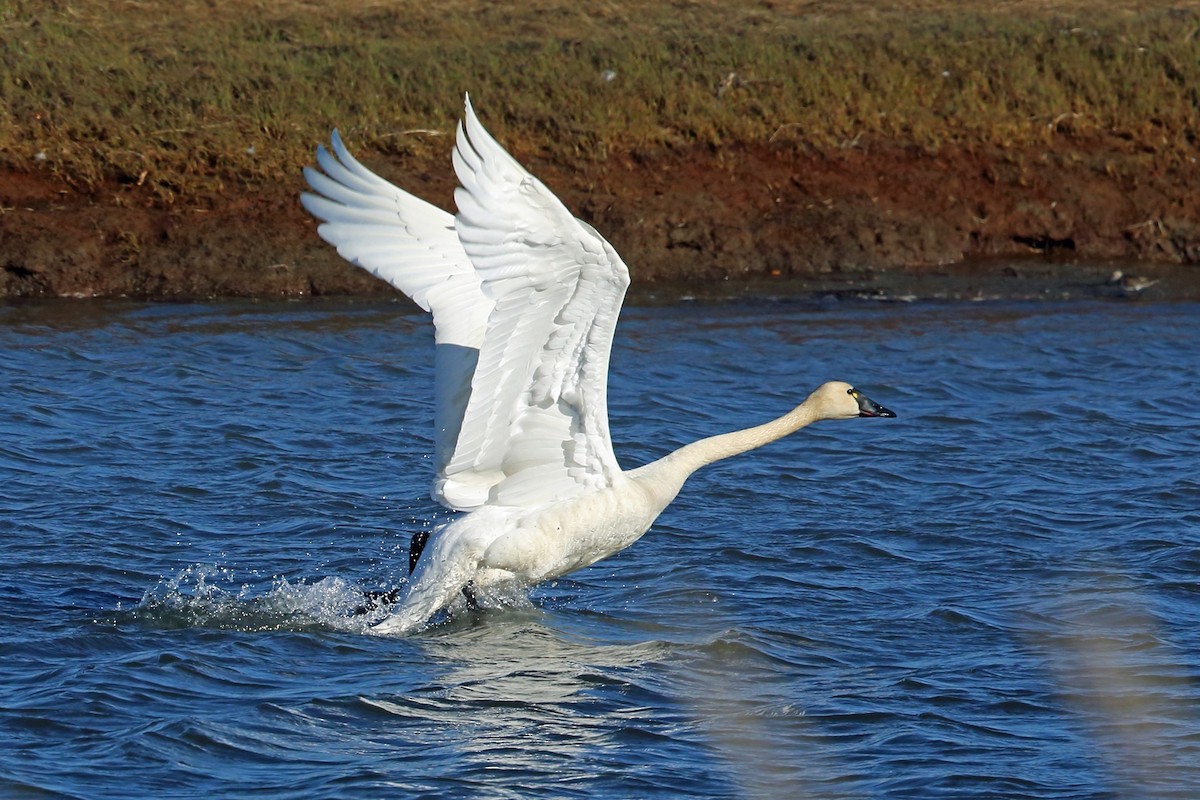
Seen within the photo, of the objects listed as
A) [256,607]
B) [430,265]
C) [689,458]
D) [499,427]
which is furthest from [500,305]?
[256,607]

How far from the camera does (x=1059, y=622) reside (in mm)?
7797

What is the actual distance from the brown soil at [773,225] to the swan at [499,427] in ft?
22.7

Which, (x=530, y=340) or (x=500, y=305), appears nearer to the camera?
(x=500, y=305)

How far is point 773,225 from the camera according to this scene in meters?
15.7

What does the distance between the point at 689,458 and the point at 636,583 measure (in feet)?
3.50

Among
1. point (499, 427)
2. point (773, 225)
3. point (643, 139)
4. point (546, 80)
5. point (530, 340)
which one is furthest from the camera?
point (546, 80)

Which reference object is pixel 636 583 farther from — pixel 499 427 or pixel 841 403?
pixel 499 427

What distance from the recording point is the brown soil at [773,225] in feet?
46.5

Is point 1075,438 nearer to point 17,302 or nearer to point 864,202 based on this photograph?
point 864,202

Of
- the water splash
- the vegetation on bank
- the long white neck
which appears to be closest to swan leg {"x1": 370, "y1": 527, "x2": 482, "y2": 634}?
→ the water splash

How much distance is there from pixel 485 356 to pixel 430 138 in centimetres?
915

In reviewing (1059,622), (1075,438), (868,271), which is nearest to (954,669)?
(1059,622)

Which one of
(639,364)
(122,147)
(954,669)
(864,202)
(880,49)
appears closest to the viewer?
(954,669)

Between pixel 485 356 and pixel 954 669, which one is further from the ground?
pixel 485 356
